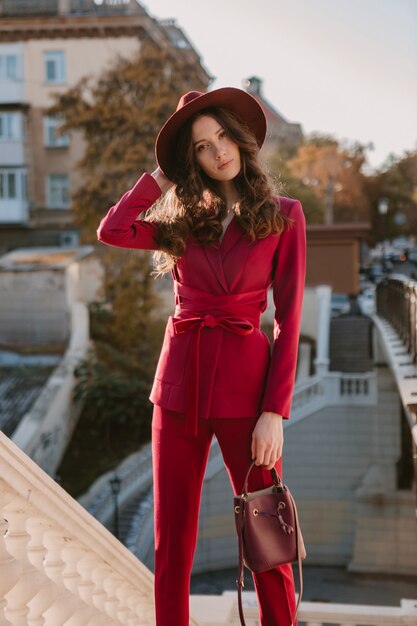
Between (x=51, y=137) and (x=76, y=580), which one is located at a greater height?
(x=51, y=137)

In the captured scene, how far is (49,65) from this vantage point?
19.7 m

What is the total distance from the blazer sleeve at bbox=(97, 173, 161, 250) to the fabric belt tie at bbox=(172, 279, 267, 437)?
7.8 inches

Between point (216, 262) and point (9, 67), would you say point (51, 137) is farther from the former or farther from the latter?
point (216, 262)

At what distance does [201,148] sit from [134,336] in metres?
16.0

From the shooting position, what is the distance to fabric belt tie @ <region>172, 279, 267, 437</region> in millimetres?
2041

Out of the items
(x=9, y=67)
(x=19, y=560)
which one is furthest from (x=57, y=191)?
(x=19, y=560)

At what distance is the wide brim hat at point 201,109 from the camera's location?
205 cm

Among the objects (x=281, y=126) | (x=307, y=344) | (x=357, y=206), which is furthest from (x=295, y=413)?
(x=281, y=126)

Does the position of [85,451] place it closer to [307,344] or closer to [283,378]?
[307,344]

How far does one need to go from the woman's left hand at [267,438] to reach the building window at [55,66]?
18.9m

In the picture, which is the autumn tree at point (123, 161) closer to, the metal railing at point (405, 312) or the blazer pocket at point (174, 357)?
the metal railing at point (405, 312)

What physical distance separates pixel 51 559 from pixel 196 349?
0.61 meters

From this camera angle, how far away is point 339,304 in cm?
2067

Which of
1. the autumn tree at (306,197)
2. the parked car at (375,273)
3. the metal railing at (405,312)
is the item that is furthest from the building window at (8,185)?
the parked car at (375,273)
